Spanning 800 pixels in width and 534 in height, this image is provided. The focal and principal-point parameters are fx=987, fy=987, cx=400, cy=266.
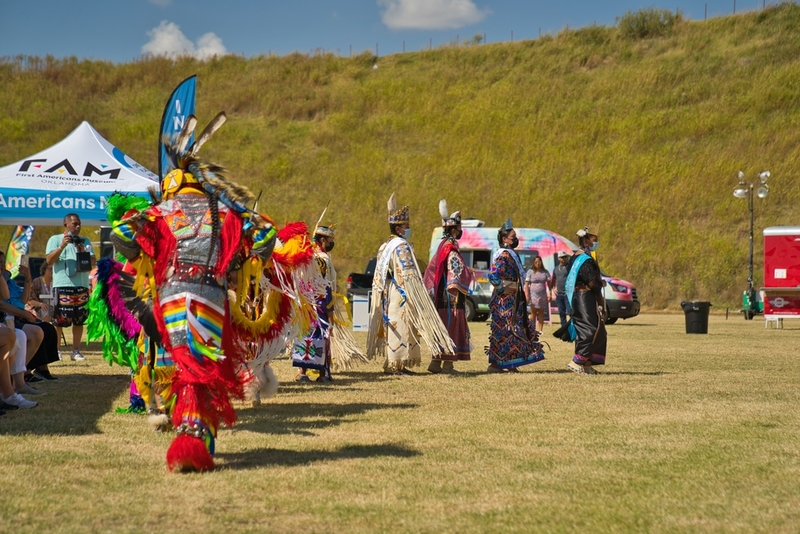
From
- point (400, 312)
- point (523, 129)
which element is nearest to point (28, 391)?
point (400, 312)

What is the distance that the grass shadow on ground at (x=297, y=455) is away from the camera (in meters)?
5.80

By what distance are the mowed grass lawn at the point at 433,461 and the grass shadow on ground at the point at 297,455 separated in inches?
0.7

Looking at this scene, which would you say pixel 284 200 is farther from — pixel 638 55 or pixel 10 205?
pixel 10 205

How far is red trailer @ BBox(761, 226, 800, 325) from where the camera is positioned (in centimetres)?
2239

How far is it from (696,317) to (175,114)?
1319 cm

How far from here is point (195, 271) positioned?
572cm

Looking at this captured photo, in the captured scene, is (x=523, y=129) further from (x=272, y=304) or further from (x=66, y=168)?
(x=272, y=304)

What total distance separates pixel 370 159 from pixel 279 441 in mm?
33895

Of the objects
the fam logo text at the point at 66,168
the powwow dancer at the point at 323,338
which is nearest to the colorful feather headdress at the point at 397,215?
the powwow dancer at the point at 323,338

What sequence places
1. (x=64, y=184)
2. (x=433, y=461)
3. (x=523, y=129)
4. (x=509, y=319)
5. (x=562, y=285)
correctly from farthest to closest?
(x=523, y=129)
(x=562, y=285)
(x=64, y=184)
(x=509, y=319)
(x=433, y=461)

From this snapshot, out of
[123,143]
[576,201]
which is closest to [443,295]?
[576,201]

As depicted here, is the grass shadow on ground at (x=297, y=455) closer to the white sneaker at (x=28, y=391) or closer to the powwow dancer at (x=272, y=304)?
the powwow dancer at (x=272, y=304)

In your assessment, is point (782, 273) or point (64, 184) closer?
point (64, 184)

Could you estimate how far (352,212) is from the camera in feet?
122
